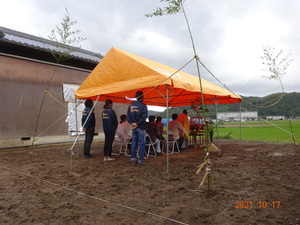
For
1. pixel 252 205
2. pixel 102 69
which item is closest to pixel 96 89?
pixel 102 69

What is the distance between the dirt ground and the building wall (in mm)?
3527

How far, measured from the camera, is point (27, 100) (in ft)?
30.1

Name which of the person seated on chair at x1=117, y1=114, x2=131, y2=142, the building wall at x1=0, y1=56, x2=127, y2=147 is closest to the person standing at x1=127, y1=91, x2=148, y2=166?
the person seated on chair at x1=117, y1=114, x2=131, y2=142

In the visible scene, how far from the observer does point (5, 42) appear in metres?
8.23

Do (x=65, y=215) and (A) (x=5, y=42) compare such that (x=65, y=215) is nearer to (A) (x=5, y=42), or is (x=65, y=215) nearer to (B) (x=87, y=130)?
(B) (x=87, y=130)

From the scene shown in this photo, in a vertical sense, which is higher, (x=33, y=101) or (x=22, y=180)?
(x=33, y=101)

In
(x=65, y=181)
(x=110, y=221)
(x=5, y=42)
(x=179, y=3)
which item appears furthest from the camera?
(x=5, y=42)

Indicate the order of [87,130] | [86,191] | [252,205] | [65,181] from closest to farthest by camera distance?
[252,205]
[86,191]
[65,181]
[87,130]

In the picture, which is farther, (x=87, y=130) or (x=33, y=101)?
(x=33, y=101)

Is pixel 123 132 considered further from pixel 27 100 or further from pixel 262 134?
pixel 262 134

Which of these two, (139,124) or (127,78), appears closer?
(139,124)

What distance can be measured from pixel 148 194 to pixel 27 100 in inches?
298

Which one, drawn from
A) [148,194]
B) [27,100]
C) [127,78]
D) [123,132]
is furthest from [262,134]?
[148,194]

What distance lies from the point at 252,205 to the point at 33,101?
8.89 meters
